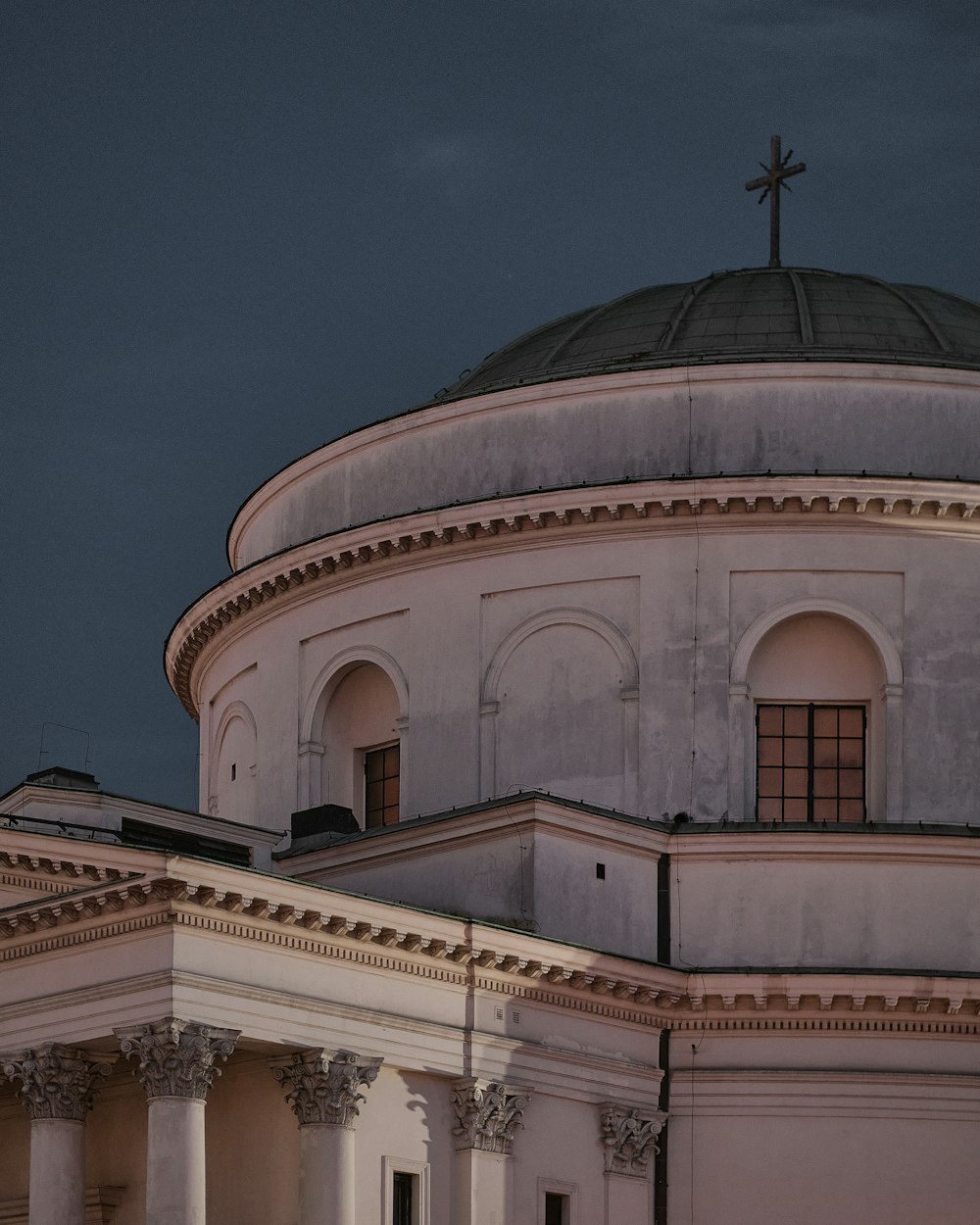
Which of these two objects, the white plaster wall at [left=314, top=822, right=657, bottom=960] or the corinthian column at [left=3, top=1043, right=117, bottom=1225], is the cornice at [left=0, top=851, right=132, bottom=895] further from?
the white plaster wall at [left=314, top=822, right=657, bottom=960]

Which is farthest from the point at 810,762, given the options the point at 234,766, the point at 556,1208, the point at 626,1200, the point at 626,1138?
the point at 234,766

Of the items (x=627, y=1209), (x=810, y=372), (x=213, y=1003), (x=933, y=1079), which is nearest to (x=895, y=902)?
(x=933, y=1079)

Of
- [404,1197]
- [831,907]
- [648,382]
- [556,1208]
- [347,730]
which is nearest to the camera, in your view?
[404,1197]

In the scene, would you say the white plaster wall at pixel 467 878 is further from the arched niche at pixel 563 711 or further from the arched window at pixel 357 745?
the arched window at pixel 357 745

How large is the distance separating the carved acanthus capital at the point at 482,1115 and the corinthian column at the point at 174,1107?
13.4 feet

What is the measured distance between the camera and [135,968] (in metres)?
30.7

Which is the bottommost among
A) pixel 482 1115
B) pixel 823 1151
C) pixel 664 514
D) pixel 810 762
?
pixel 823 1151

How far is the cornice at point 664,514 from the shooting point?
3897 cm

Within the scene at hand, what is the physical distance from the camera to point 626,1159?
116 ft

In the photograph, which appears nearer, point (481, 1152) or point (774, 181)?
point (481, 1152)

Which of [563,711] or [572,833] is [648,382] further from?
[572,833]

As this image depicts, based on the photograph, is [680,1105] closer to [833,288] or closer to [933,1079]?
[933,1079]

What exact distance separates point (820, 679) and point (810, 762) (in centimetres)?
123

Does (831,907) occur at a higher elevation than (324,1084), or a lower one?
higher
